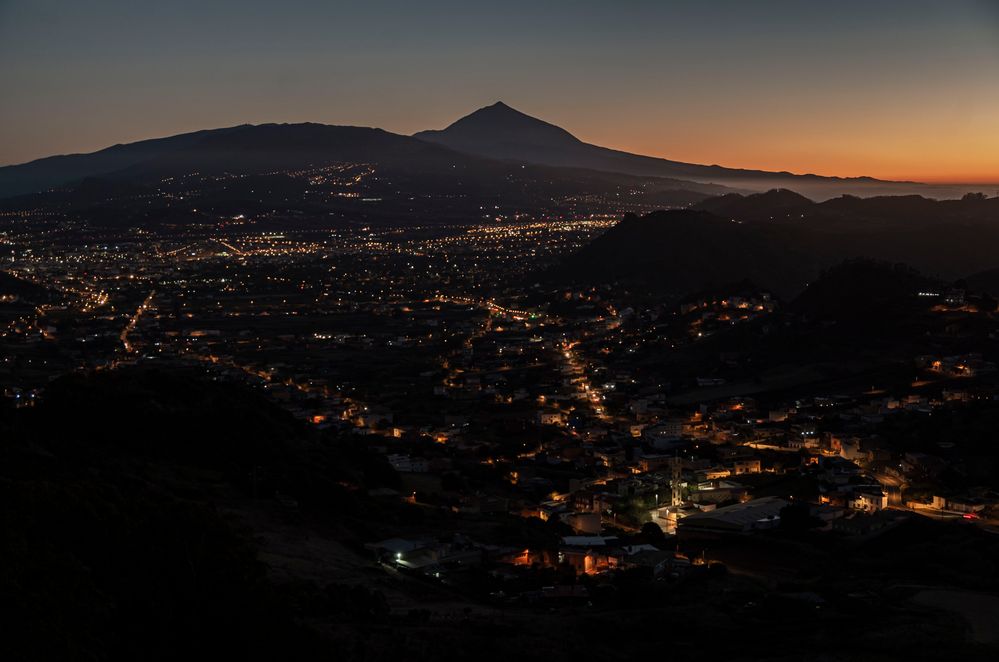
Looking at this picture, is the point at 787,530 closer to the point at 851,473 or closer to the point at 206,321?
the point at 851,473

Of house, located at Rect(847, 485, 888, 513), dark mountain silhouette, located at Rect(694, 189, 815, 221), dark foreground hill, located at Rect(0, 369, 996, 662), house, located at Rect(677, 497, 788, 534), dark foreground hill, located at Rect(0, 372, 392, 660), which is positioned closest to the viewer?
dark foreground hill, located at Rect(0, 372, 392, 660)

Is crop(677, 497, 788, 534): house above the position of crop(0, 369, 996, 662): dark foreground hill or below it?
below

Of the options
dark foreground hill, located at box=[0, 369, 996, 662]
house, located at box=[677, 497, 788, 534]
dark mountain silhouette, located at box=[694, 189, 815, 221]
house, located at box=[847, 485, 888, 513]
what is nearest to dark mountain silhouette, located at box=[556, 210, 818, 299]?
dark mountain silhouette, located at box=[694, 189, 815, 221]

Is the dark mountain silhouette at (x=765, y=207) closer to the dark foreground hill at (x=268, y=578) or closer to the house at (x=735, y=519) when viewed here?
the house at (x=735, y=519)

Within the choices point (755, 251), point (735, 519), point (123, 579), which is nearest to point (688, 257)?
point (755, 251)

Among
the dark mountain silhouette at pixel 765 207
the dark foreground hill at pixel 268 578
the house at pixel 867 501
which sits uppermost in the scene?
the dark mountain silhouette at pixel 765 207

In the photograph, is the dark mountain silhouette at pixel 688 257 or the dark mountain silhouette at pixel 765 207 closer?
the dark mountain silhouette at pixel 688 257

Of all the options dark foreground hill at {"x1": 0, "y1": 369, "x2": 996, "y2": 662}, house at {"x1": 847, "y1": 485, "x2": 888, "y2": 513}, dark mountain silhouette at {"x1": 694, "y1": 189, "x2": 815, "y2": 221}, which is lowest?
house at {"x1": 847, "y1": 485, "x2": 888, "y2": 513}

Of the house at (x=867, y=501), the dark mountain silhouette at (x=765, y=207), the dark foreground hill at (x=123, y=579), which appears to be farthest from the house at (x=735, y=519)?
the dark mountain silhouette at (x=765, y=207)

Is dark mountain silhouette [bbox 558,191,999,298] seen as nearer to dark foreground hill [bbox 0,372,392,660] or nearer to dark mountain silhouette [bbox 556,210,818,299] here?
dark mountain silhouette [bbox 556,210,818,299]

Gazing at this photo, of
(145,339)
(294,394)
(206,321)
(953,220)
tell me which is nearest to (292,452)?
(294,394)

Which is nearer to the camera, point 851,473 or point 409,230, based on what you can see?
point 851,473
